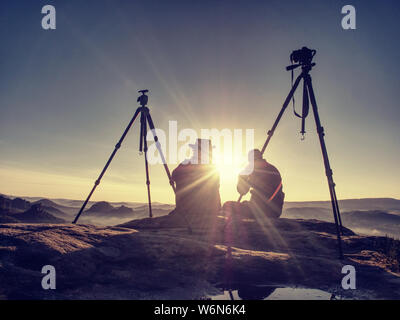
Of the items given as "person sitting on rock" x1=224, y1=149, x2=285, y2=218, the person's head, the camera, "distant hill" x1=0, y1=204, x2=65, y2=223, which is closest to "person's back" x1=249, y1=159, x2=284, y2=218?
"person sitting on rock" x1=224, y1=149, x2=285, y2=218

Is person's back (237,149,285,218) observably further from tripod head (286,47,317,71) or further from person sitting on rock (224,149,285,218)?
tripod head (286,47,317,71)

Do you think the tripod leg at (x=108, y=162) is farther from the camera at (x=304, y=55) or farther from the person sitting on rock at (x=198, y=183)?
the camera at (x=304, y=55)

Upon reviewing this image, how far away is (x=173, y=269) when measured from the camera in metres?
6.68

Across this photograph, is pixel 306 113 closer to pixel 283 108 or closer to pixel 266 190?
pixel 283 108

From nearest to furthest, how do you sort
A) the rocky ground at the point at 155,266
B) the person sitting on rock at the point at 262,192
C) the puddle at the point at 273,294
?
the rocky ground at the point at 155,266, the puddle at the point at 273,294, the person sitting on rock at the point at 262,192

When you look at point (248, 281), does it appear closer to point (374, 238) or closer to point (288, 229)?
point (288, 229)

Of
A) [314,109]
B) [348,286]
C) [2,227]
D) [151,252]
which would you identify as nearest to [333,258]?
[348,286]

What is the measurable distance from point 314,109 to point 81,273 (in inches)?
296

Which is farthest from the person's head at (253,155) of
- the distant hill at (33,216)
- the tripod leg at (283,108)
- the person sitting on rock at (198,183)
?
the distant hill at (33,216)

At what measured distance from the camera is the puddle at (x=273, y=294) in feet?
17.9

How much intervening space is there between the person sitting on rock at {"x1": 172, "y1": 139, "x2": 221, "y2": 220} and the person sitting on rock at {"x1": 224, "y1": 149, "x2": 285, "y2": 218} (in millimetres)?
1557

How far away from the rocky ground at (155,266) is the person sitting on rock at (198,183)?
4300 mm

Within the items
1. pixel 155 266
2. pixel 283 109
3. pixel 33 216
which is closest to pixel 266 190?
pixel 283 109
